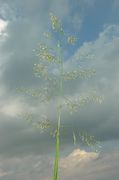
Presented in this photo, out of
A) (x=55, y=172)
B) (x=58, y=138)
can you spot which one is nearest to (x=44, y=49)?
(x=58, y=138)

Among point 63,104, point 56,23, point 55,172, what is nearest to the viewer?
point 55,172

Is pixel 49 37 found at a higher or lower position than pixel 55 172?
higher

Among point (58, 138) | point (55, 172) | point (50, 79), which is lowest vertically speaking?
point (55, 172)

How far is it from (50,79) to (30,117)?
12.5 feet

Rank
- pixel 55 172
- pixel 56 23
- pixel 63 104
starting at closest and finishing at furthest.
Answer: pixel 55 172 < pixel 63 104 < pixel 56 23

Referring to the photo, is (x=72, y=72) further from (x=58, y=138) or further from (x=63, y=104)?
(x=58, y=138)

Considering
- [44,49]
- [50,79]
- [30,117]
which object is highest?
[44,49]

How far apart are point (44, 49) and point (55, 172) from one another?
36.1 feet

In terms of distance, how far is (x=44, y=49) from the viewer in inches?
1506

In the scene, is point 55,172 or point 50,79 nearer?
point 55,172

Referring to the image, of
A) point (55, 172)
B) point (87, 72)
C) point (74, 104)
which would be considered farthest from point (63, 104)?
point (55, 172)

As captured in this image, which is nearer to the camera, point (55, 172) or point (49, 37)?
point (55, 172)

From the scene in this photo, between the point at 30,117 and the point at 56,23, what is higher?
the point at 56,23

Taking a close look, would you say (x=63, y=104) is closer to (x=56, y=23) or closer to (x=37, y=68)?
(x=37, y=68)
